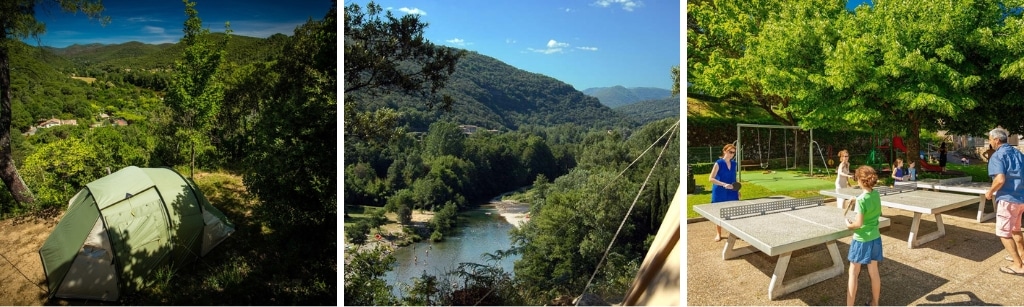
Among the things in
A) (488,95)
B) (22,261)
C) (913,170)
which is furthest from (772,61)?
(22,261)

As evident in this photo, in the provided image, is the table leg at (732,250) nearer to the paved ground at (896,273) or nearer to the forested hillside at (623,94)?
the paved ground at (896,273)

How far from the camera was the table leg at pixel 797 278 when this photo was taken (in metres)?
2.73

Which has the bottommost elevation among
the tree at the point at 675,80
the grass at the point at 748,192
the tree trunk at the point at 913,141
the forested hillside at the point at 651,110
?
the grass at the point at 748,192

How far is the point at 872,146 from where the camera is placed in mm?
3834

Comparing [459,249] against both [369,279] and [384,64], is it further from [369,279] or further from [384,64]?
[384,64]

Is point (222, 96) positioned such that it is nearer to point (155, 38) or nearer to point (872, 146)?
point (155, 38)

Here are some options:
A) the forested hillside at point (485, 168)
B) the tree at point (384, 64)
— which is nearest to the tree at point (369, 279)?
the forested hillside at point (485, 168)

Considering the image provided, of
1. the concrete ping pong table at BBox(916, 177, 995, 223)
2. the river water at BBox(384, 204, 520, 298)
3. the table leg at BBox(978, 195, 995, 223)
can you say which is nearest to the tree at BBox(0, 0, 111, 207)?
the river water at BBox(384, 204, 520, 298)

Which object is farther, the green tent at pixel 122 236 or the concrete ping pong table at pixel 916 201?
the green tent at pixel 122 236

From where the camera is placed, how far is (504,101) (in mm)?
3850

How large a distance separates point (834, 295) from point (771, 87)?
163 cm

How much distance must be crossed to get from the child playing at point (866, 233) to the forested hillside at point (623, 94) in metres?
1.57

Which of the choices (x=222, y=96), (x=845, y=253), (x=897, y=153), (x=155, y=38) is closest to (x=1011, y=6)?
(x=897, y=153)

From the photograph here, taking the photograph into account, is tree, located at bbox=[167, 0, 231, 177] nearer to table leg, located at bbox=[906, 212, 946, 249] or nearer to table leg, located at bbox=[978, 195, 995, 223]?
table leg, located at bbox=[906, 212, 946, 249]
